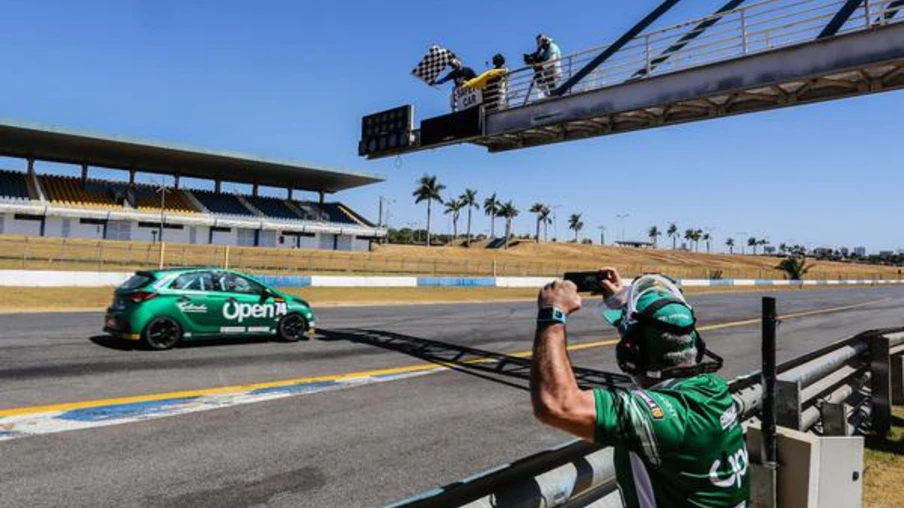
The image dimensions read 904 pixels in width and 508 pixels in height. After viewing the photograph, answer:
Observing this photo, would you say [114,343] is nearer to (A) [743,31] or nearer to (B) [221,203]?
(A) [743,31]

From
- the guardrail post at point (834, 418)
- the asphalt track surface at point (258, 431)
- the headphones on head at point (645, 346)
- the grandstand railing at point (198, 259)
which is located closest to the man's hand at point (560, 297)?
the headphones on head at point (645, 346)

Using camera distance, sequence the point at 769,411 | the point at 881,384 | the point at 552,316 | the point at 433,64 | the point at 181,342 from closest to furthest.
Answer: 1. the point at 552,316
2. the point at 769,411
3. the point at 881,384
4. the point at 181,342
5. the point at 433,64

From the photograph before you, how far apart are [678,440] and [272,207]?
66227 mm

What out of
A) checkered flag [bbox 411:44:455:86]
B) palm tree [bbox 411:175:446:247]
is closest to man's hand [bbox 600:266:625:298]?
checkered flag [bbox 411:44:455:86]

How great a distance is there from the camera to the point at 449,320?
17.8 metres

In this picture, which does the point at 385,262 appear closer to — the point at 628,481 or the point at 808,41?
the point at 808,41

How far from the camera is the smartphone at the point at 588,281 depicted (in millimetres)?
2553

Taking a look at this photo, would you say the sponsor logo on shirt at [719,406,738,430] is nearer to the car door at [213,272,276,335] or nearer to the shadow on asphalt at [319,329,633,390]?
the shadow on asphalt at [319,329,633,390]

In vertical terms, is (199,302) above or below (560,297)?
below

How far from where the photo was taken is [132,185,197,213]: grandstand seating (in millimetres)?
54144

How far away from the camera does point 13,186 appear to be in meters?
48.4

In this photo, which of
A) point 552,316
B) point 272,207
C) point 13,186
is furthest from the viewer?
point 272,207

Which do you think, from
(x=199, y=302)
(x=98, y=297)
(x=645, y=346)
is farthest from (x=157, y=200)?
(x=645, y=346)

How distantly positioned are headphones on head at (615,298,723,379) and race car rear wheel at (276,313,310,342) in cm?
1057
